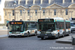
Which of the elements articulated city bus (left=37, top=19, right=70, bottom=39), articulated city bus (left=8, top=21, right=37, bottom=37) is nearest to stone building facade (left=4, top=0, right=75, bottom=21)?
articulated city bus (left=8, top=21, right=37, bottom=37)

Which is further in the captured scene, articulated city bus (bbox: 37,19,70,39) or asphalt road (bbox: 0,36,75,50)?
articulated city bus (bbox: 37,19,70,39)

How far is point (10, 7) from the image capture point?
3086 inches

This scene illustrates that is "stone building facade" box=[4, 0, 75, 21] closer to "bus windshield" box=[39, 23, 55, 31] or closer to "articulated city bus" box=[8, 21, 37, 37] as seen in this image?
"articulated city bus" box=[8, 21, 37, 37]

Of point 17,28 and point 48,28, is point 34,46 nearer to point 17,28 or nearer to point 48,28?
point 48,28

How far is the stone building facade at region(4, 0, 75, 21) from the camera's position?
76188 mm

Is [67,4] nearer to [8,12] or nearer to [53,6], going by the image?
[53,6]

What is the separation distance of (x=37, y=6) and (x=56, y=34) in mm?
57035

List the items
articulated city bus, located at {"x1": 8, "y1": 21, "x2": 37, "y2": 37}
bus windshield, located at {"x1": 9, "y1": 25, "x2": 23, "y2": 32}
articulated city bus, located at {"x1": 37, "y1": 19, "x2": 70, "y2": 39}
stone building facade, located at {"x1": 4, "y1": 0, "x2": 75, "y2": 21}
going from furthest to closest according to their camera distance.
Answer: stone building facade, located at {"x1": 4, "y1": 0, "x2": 75, "y2": 21}, bus windshield, located at {"x1": 9, "y1": 25, "x2": 23, "y2": 32}, articulated city bus, located at {"x1": 8, "y1": 21, "x2": 37, "y2": 37}, articulated city bus, located at {"x1": 37, "y1": 19, "x2": 70, "y2": 39}

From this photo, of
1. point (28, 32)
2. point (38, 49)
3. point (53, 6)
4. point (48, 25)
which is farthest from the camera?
point (53, 6)

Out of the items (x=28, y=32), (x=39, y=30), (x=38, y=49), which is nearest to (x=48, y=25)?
(x=39, y=30)

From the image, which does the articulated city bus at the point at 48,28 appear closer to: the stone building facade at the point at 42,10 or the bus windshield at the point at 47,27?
the bus windshield at the point at 47,27

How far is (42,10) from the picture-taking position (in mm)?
77375

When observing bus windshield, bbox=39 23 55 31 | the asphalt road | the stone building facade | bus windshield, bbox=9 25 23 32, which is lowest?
the asphalt road

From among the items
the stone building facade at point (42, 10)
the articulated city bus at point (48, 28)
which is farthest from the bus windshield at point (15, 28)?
the stone building facade at point (42, 10)
